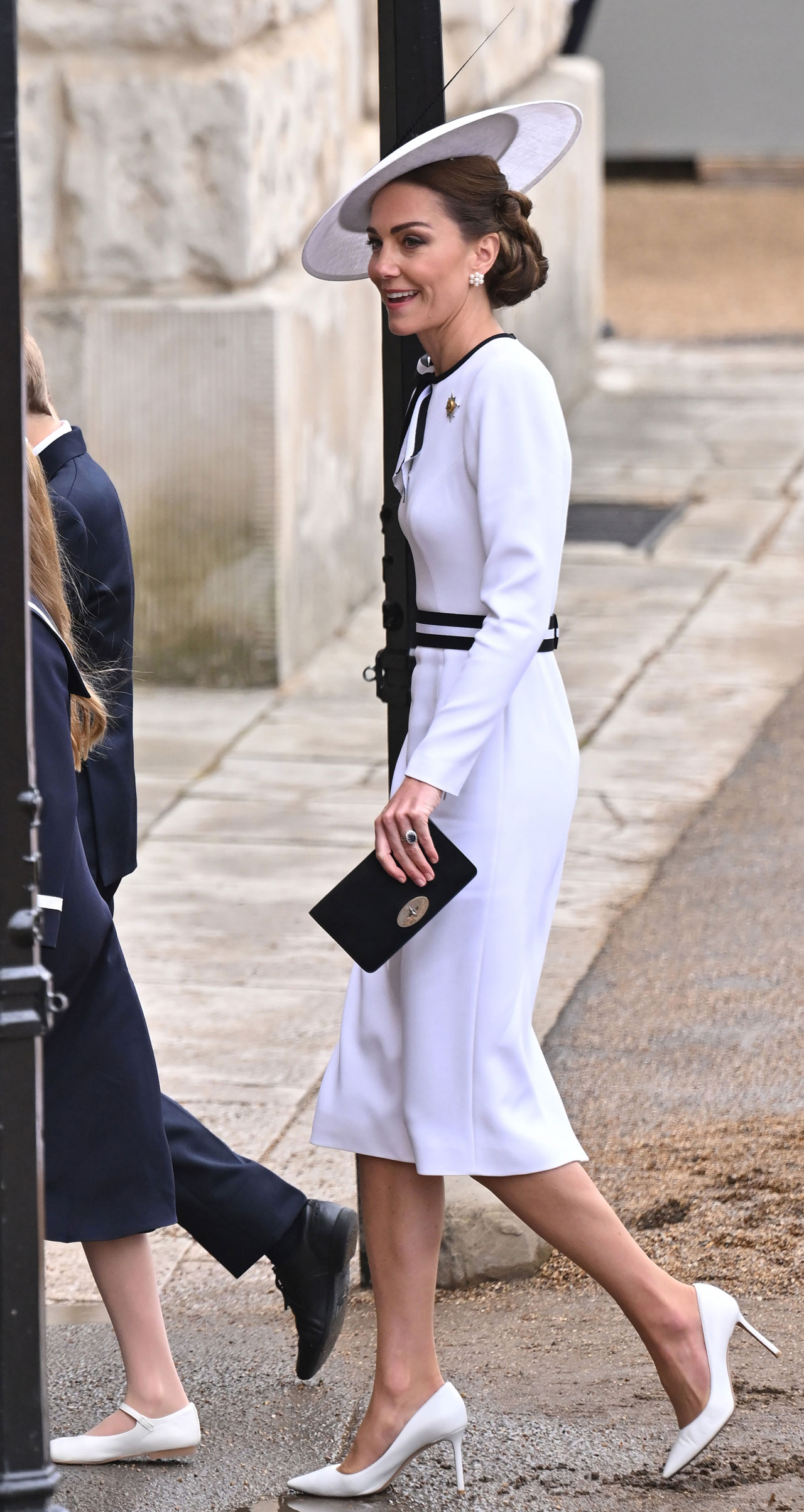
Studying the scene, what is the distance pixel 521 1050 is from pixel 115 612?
960mm

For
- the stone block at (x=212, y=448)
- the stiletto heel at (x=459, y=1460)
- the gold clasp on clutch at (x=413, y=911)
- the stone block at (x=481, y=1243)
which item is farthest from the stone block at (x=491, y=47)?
the stiletto heel at (x=459, y=1460)

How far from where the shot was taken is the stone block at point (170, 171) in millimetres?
7227

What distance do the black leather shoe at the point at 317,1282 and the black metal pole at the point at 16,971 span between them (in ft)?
3.45

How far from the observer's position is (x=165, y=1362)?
10.3 feet

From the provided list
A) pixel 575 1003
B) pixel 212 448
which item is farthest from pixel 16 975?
pixel 212 448

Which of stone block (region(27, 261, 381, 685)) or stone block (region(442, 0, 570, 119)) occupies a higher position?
stone block (region(442, 0, 570, 119))

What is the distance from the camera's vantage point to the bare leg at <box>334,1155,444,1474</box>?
3.02 m

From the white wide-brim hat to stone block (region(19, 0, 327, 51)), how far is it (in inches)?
164

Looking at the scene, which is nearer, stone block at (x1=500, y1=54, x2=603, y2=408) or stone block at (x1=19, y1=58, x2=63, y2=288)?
stone block at (x1=19, y1=58, x2=63, y2=288)

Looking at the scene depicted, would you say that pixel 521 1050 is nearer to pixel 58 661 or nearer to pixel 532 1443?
pixel 532 1443

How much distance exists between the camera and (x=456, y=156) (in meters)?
2.93

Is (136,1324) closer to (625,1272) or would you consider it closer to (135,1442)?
(135,1442)

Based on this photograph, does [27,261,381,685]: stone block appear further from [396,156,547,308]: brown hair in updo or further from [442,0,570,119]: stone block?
[396,156,547,308]: brown hair in updo

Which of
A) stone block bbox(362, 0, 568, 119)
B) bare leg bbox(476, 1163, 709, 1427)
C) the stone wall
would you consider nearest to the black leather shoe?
bare leg bbox(476, 1163, 709, 1427)
